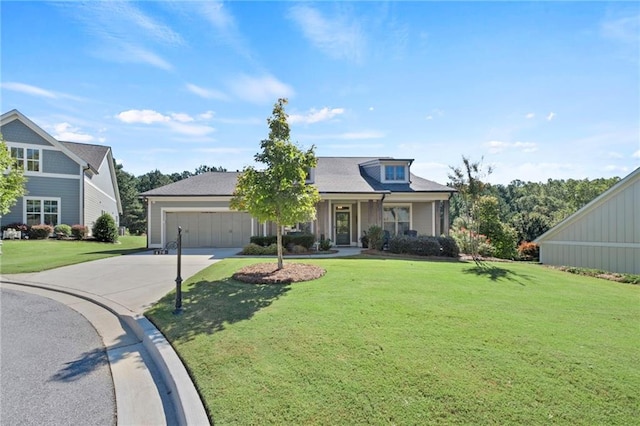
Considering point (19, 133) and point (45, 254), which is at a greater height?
point (19, 133)

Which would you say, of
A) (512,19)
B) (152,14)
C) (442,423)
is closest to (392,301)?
(442,423)

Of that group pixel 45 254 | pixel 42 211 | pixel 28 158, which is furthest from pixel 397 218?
pixel 28 158

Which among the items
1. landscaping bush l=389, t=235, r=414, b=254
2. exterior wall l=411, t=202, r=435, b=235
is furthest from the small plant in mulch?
exterior wall l=411, t=202, r=435, b=235

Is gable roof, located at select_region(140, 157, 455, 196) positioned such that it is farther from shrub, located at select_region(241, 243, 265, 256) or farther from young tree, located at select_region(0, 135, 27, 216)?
young tree, located at select_region(0, 135, 27, 216)

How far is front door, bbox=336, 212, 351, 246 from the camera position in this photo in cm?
2027

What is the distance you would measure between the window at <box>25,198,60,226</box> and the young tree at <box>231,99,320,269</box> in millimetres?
21053

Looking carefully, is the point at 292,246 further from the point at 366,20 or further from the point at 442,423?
the point at 442,423

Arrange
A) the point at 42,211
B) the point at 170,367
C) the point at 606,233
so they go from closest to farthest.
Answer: the point at 170,367, the point at 606,233, the point at 42,211

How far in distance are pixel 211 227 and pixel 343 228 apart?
811 centimetres

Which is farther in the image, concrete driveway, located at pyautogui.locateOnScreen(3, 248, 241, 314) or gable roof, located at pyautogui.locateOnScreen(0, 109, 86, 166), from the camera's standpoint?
gable roof, located at pyautogui.locateOnScreen(0, 109, 86, 166)

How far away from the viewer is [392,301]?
19.7 feet

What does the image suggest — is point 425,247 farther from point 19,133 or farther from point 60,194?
point 19,133

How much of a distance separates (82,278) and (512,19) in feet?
47.1

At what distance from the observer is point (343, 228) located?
66.6 ft
